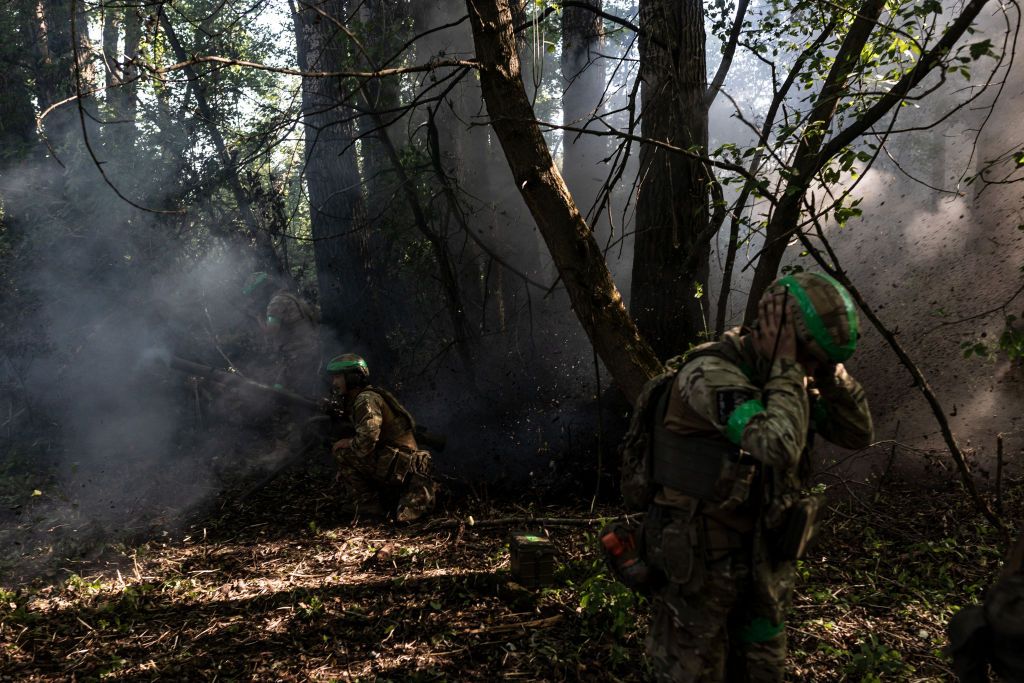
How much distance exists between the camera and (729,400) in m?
2.48

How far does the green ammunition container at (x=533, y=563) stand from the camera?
4402mm

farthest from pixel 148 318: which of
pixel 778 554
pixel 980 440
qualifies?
pixel 980 440

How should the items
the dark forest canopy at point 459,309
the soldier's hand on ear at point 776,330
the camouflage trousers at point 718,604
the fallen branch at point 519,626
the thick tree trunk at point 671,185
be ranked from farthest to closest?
the thick tree trunk at point 671,185, the dark forest canopy at point 459,309, the fallen branch at point 519,626, the camouflage trousers at point 718,604, the soldier's hand on ear at point 776,330

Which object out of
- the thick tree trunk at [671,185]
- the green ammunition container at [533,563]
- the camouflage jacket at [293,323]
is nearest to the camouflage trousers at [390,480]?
the green ammunition container at [533,563]

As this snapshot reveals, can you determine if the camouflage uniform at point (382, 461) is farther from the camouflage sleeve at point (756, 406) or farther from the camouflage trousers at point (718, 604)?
the camouflage sleeve at point (756, 406)

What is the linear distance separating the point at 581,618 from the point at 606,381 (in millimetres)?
4650

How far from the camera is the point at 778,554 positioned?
2.74m

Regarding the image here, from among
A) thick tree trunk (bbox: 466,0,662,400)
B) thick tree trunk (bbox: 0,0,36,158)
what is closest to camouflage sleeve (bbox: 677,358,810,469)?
thick tree trunk (bbox: 466,0,662,400)

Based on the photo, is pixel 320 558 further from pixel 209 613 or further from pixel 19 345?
pixel 19 345

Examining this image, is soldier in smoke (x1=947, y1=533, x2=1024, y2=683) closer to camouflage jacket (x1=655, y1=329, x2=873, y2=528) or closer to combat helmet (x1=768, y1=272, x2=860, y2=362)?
camouflage jacket (x1=655, y1=329, x2=873, y2=528)

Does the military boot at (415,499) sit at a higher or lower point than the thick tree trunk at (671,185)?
lower

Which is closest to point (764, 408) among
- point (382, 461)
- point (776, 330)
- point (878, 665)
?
point (776, 330)

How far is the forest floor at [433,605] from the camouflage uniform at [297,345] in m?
3.29

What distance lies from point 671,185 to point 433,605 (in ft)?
11.6
